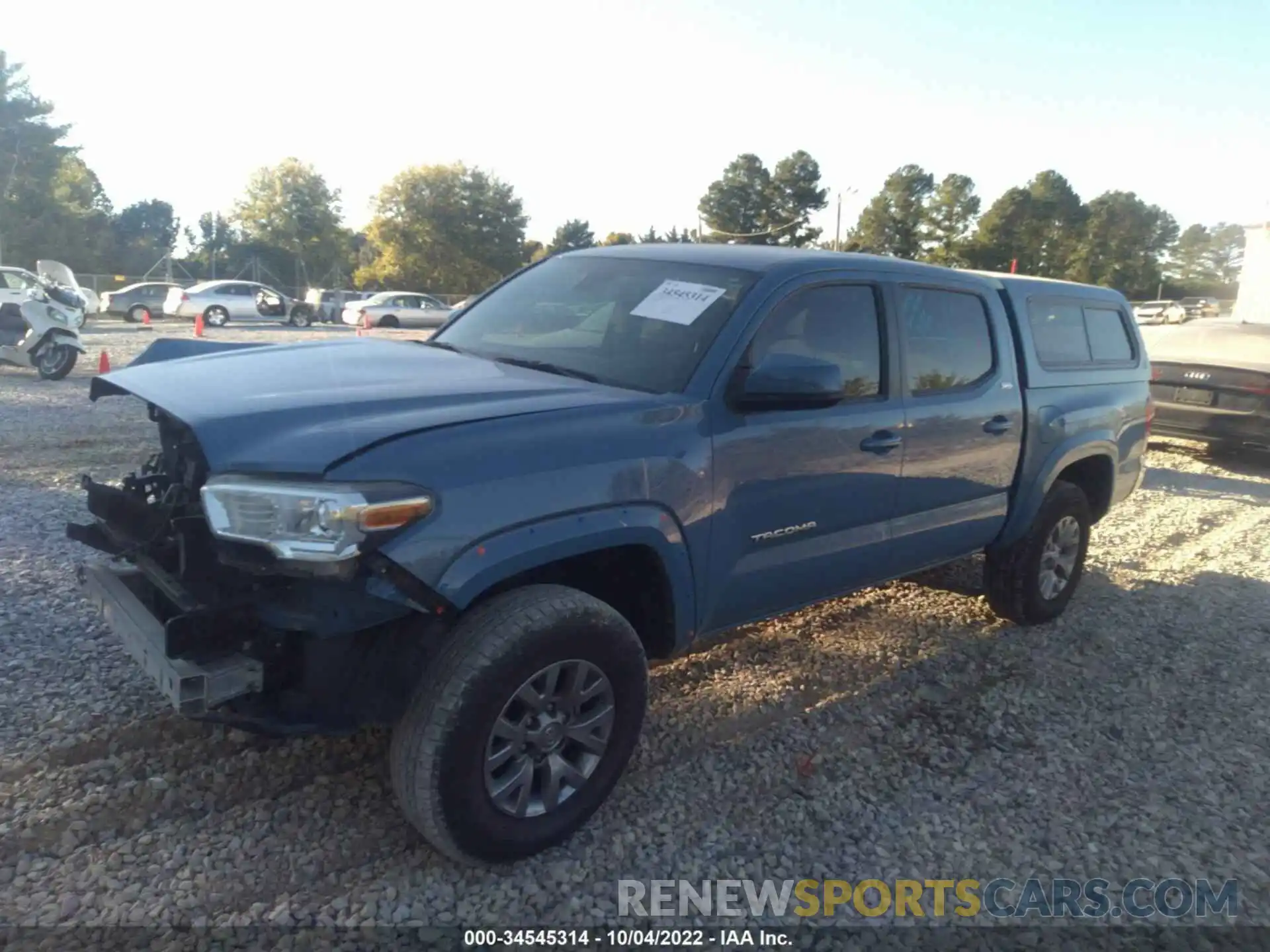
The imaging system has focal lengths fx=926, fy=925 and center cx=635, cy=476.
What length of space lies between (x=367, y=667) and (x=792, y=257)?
234 centimetres

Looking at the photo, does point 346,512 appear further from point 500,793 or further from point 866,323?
point 866,323

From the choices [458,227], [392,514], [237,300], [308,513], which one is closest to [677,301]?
[392,514]

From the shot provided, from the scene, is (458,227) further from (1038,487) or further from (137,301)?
(1038,487)

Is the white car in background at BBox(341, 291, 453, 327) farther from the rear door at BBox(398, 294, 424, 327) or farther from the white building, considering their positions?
the white building

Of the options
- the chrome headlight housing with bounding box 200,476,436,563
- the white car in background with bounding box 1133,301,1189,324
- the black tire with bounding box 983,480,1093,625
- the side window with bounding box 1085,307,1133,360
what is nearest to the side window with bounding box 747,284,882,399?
the chrome headlight housing with bounding box 200,476,436,563

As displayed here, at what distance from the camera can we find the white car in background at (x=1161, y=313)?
4053 cm

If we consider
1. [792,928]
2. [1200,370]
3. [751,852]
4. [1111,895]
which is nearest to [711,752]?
[751,852]

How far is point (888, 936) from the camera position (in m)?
2.78

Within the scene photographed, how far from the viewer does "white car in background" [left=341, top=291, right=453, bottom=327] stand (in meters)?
31.5

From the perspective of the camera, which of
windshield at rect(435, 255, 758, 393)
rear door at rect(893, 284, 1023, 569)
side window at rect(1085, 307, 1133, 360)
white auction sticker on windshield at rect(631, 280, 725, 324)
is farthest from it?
side window at rect(1085, 307, 1133, 360)

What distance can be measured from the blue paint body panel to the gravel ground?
610 mm

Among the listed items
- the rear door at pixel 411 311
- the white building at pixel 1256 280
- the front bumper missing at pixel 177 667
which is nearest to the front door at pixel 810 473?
the front bumper missing at pixel 177 667

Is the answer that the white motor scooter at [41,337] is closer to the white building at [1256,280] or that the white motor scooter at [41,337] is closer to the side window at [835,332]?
the side window at [835,332]

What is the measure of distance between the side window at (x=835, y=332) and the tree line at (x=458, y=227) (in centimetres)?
4116
